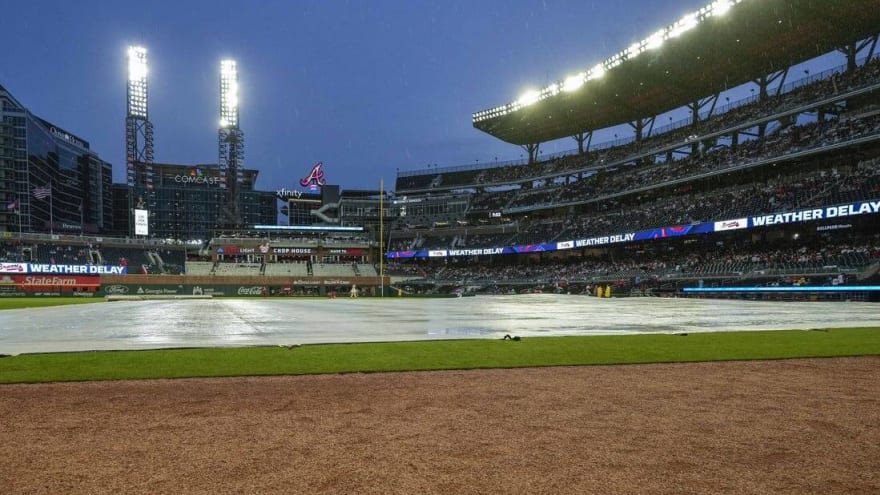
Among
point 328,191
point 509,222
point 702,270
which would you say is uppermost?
point 328,191

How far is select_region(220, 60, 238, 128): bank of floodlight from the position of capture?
87.1 m

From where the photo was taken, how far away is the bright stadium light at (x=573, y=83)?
5931 centimetres

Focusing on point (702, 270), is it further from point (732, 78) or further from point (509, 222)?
point (509, 222)

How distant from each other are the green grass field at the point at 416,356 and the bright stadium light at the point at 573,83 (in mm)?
52490

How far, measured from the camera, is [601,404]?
5664mm

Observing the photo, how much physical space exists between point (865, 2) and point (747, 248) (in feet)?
69.7

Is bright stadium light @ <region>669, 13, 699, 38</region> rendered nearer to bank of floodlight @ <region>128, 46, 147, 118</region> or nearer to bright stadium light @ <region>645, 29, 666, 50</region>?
bright stadium light @ <region>645, 29, 666, 50</region>

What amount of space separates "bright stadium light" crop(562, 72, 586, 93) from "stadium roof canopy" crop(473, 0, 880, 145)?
113 mm

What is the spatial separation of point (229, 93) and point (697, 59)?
7179 cm

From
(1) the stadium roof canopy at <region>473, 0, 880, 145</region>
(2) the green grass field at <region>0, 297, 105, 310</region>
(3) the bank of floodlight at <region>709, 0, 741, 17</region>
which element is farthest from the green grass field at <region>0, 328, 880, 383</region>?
(1) the stadium roof canopy at <region>473, 0, 880, 145</region>

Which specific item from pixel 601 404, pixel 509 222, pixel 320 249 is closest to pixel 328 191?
pixel 320 249

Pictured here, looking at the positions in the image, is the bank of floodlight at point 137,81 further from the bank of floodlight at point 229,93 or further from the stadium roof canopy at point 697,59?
the stadium roof canopy at point 697,59

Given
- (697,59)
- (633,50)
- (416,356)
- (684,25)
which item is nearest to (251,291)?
(633,50)

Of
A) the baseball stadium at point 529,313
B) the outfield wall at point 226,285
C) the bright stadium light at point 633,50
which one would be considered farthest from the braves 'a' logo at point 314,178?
the bright stadium light at point 633,50
